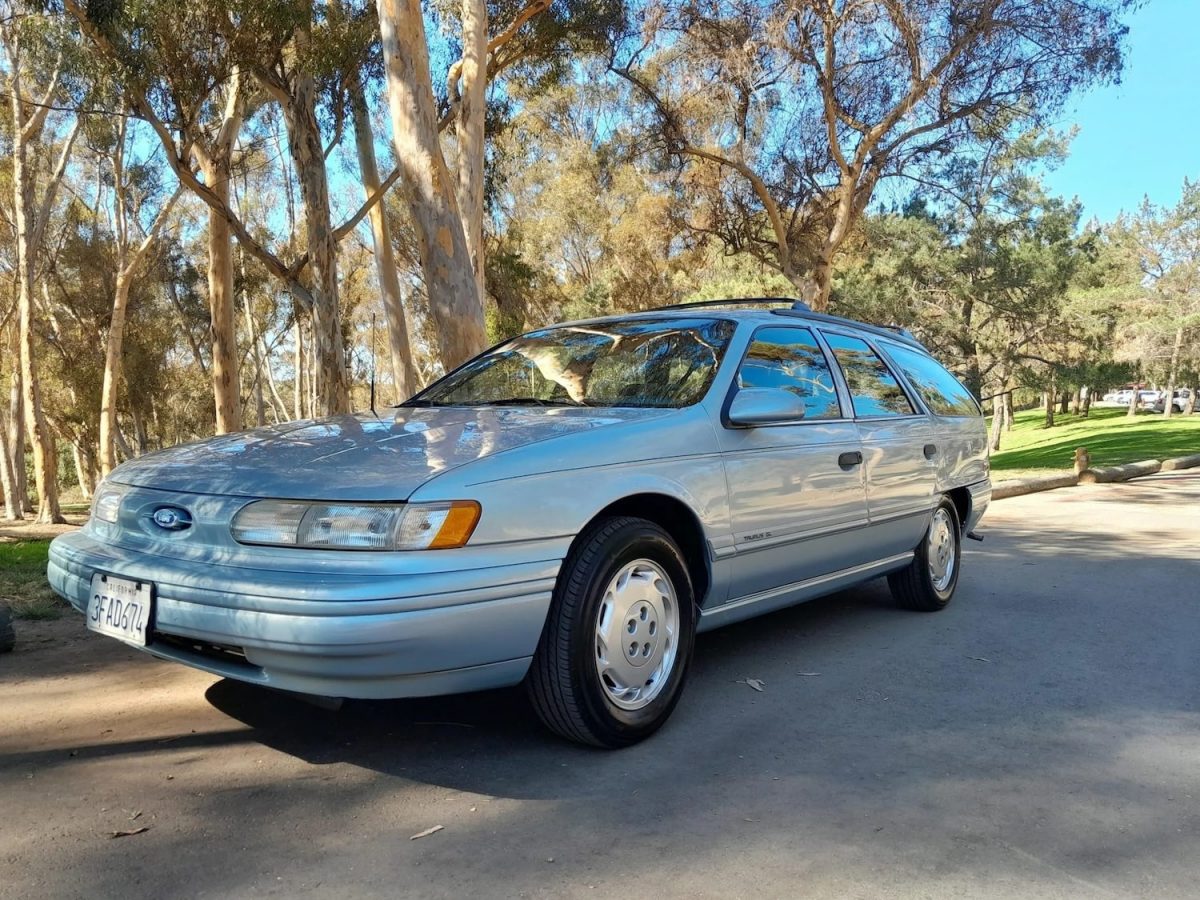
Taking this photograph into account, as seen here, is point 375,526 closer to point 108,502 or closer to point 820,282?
point 108,502

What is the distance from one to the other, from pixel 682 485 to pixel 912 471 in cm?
205

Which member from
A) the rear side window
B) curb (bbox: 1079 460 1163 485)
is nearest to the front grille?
the rear side window

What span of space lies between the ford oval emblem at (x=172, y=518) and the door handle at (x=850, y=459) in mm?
2752

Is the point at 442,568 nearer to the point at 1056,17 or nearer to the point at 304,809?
the point at 304,809

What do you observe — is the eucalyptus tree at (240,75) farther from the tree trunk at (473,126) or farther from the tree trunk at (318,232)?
the tree trunk at (473,126)

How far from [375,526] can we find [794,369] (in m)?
2.35

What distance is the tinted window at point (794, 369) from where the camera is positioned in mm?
4156

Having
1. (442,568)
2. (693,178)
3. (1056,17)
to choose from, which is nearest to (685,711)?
(442,568)

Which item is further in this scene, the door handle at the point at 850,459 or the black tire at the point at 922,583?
the black tire at the point at 922,583

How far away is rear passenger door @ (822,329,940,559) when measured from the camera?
4.64m

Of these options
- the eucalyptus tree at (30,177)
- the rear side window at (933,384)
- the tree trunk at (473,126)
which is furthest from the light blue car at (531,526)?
the eucalyptus tree at (30,177)

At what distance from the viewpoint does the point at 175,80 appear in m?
11.5

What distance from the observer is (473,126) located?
1009cm

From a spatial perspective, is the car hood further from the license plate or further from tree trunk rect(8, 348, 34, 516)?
tree trunk rect(8, 348, 34, 516)
